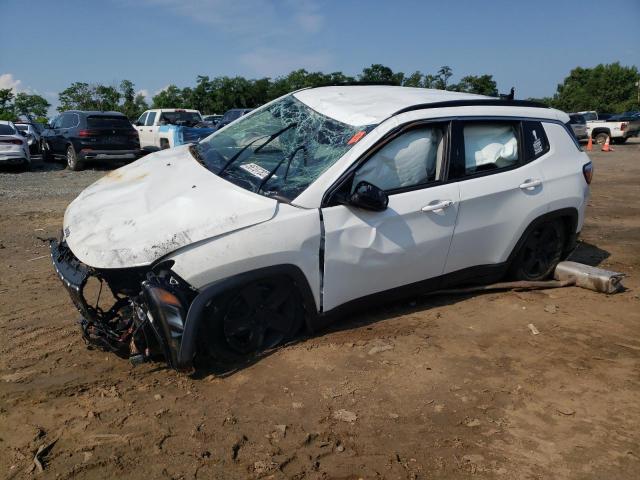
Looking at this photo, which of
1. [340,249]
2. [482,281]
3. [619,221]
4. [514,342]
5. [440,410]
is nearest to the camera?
[440,410]

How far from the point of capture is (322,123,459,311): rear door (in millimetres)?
3793

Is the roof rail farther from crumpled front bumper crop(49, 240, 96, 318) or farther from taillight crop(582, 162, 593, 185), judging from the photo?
crumpled front bumper crop(49, 240, 96, 318)

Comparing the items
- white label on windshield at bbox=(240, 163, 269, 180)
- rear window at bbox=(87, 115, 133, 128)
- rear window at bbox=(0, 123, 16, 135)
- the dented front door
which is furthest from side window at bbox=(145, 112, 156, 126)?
the dented front door

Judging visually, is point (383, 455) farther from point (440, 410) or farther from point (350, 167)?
point (350, 167)

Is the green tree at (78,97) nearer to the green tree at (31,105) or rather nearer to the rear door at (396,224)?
the green tree at (31,105)

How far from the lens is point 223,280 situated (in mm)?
3352

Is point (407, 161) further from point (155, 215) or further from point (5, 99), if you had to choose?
point (5, 99)

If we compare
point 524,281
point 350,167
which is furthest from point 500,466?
point 524,281

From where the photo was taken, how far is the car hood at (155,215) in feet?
10.9

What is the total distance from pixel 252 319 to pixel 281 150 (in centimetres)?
131

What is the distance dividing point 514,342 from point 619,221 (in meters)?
5.74

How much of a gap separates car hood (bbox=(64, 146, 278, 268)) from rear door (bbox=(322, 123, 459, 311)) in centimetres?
58

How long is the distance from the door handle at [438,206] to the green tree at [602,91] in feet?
199

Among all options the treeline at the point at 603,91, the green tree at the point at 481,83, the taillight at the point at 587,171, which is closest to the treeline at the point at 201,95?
the green tree at the point at 481,83
